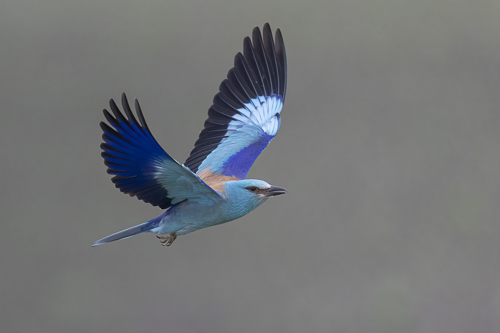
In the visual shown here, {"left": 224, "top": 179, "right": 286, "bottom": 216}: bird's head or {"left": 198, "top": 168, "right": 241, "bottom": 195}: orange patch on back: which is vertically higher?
{"left": 198, "top": 168, "right": 241, "bottom": 195}: orange patch on back

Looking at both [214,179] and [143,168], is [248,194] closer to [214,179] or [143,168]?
[214,179]

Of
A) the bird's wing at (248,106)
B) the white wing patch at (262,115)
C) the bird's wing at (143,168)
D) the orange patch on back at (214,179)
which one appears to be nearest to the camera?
the bird's wing at (143,168)

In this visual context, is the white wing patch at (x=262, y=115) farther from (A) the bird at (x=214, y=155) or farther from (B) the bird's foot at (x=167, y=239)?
(B) the bird's foot at (x=167, y=239)

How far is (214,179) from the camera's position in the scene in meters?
3.66

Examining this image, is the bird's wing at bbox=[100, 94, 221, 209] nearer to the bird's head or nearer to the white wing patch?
the bird's head

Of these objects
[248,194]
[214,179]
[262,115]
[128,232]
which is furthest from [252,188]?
[262,115]

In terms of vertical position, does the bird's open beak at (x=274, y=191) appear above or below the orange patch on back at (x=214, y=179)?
below

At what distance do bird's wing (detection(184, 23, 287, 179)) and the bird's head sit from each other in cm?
73

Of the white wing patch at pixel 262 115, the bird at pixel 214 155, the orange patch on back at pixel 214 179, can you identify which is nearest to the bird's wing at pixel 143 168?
the bird at pixel 214 155

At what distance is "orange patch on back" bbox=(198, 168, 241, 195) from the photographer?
3.38 meters

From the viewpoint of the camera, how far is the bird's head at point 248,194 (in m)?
3.26

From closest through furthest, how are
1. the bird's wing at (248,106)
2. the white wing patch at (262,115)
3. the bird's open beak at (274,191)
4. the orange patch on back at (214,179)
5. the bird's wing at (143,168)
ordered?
the bird's wing at (143,168) → the bird's open beak at (274,191) → the orange patch on back at (214,179) → the bird's wing at (248,106) → the white wing patch at (262,115)

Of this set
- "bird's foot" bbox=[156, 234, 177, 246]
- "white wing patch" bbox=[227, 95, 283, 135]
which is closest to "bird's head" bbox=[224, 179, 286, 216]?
"bird's foot" bbox=[156, 234, 177, 246]

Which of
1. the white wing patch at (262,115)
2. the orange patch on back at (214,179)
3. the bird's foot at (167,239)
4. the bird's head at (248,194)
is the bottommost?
the bird's foot at (167,239)
